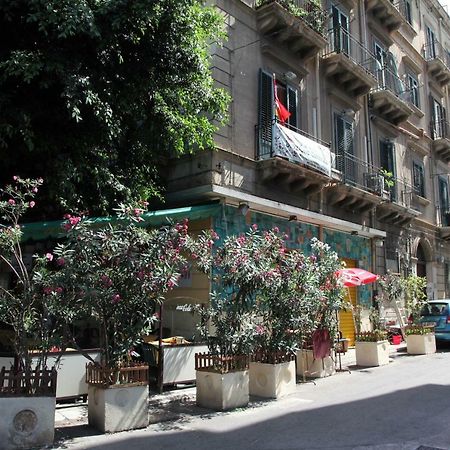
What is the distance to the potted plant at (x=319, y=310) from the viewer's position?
953 centimetres

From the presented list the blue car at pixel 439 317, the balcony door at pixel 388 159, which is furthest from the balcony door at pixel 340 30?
the blue car at pixel 439 317

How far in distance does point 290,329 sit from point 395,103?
1406cm

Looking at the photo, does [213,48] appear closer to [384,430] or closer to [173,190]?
[173,190]

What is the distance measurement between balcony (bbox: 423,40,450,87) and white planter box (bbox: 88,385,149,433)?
24083 mm

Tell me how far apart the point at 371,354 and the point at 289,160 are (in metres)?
5.29

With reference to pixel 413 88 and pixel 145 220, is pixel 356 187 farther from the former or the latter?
pixel 413 88

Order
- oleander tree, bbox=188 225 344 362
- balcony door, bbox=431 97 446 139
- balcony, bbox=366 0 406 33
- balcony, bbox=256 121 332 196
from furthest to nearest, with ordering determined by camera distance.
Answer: balcony door, bbox=431 97 446 139
balcony, bbox=366 0 406 33
balcony, bbox=256 121 332 196
oleander tree, bbox=188 225 344 362

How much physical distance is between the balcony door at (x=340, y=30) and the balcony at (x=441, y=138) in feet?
29.2

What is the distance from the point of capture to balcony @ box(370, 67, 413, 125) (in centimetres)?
1972

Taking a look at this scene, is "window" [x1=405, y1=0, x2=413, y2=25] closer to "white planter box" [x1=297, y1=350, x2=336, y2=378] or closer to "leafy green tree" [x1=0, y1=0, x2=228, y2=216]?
"leafy green tree" [x1=0, y1=0, x2=228, y2=216]

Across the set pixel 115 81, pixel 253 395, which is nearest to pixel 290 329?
pixel 253 395

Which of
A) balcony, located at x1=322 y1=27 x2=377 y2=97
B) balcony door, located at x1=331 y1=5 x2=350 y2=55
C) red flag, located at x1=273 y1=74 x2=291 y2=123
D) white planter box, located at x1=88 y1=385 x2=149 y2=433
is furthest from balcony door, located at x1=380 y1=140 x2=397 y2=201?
white planter box, located at x1=88 y1=385 x2=149 y2=433

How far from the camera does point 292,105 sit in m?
15.4

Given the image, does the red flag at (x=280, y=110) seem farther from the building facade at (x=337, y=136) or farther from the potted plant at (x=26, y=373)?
the potted plant at (x=26, y=373)
